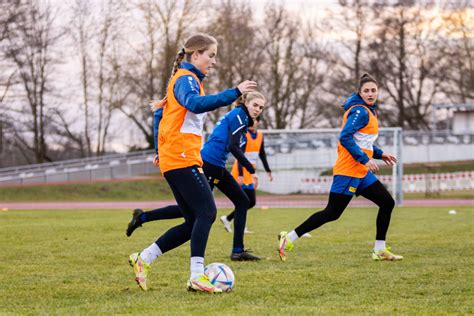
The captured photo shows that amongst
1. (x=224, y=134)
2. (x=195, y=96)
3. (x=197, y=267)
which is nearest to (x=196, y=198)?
(x=197, y=267)

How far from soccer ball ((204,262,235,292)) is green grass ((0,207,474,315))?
0.12 meters

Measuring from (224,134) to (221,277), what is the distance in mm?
2930

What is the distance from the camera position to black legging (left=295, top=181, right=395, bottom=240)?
8328 millimetres

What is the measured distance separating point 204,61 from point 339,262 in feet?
10.1

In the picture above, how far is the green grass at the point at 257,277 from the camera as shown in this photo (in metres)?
5.46

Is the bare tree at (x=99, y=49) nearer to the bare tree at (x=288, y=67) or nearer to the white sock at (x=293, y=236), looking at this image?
the bare tree at (x=288, y=67)

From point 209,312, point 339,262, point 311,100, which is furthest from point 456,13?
point 209,312

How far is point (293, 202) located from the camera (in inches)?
931

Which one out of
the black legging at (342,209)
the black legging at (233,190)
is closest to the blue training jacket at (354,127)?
the black legging at (342,209)

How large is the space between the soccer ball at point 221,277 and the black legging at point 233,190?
2448 mm

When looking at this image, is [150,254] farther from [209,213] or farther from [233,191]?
[233,191]

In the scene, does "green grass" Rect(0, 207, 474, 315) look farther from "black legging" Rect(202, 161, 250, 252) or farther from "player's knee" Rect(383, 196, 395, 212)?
"player's knee" Rect(383, 196, 395, 212)

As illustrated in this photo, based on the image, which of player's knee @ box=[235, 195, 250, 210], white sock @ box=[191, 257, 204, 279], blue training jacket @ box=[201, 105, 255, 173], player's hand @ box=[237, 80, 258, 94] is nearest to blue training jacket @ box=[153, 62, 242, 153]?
player's hand @ box=[237, 80, 258, 94]

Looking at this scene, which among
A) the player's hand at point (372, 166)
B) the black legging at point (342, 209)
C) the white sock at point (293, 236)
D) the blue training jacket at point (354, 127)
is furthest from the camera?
the white sock at point (293, 236)
